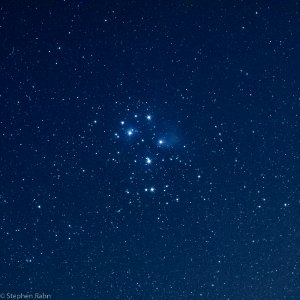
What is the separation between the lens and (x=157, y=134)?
1.61m

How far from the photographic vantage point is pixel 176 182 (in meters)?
1.66

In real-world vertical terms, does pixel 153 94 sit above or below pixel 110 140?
above

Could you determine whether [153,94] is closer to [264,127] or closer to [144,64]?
[144,64]

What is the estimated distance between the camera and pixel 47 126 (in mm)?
1608

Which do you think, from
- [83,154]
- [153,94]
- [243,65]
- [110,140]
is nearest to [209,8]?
[243,65]

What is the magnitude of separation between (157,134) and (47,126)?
52 centimetres

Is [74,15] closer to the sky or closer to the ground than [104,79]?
closer to the sky

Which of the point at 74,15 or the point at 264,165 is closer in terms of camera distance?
the point at 74,15

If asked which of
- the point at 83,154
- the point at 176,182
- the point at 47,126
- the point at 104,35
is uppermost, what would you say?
the point at 104,35

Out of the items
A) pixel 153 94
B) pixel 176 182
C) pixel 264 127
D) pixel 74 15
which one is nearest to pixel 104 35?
pixel 74 15

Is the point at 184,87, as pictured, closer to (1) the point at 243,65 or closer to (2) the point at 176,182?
(1) the point at 243,65

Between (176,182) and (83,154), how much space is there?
471 millimetres

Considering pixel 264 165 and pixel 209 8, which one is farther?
pixel 264 165

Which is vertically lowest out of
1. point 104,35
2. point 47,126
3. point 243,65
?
point 47,126
